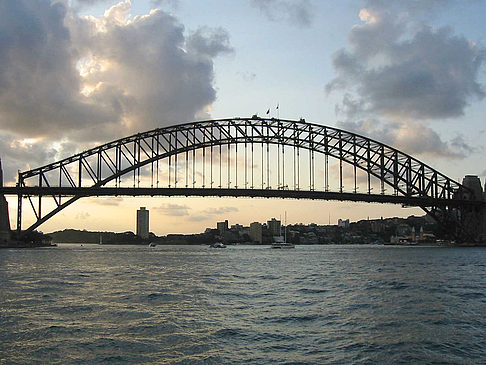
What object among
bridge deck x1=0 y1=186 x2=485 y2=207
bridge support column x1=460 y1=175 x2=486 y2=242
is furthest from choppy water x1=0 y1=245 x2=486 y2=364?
bridge support column x1=460 y1=175 x2=486 y2=242

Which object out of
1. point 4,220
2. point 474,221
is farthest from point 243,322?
point 474,221

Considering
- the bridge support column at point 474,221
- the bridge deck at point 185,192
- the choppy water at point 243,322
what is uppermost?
the bridge deck at point 185,192

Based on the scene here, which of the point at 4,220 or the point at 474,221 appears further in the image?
the point at 474,221

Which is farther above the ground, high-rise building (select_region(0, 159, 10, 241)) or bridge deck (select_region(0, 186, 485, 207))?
bridge deck (select_region(0, 186, 485, 207))

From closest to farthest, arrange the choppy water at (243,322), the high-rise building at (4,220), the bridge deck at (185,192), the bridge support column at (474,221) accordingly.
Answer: the choppy water at (243,322) → the bridge deck at (185,192) → the high-rise building at (4,220) → the bridge support column at (474,221)

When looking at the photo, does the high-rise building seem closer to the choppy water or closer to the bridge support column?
the choppy water

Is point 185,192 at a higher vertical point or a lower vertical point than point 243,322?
higher

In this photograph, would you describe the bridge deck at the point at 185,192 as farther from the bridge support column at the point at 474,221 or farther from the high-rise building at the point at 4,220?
the bridge support column at the point at 474,221

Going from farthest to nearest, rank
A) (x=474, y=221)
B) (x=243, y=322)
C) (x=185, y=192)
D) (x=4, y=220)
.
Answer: (x=474, y=221) < (x=4, y=220) < (x=185, y=192) < (x=243, y=322)

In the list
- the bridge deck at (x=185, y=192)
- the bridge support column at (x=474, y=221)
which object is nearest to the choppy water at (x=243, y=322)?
the bridge deck at (x=185, y=192)

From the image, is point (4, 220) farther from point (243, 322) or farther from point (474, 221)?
point (474, 221)

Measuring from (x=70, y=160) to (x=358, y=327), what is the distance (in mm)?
74171

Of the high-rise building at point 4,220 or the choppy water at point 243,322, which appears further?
the high-rise building at point 4,220

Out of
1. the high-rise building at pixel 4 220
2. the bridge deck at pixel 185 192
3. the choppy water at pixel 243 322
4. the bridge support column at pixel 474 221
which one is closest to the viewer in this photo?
the choppy water at pixel 243 322
